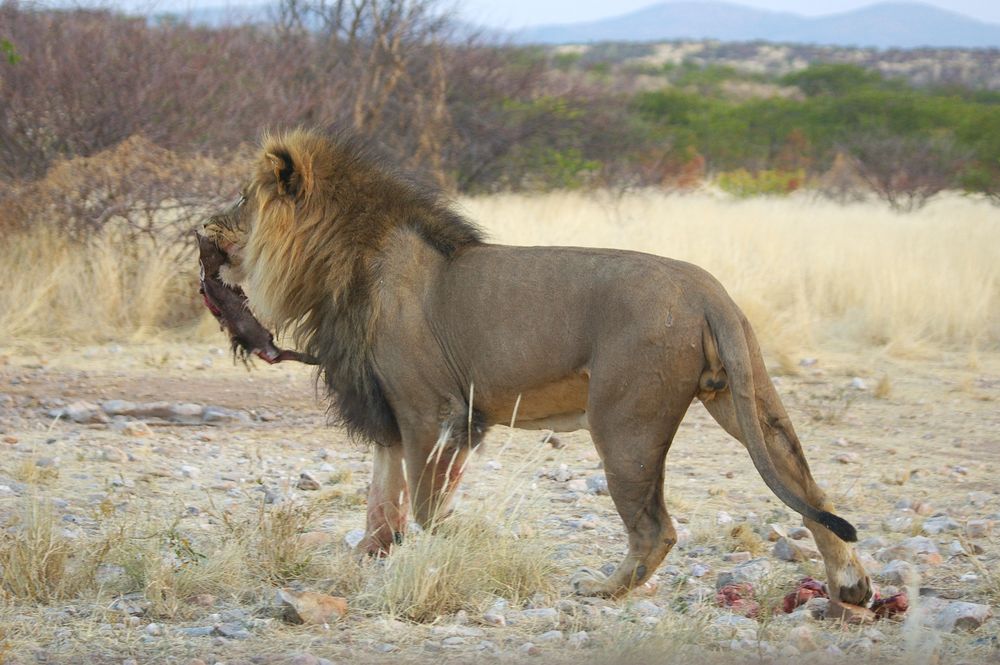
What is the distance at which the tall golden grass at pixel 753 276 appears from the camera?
10.1 m

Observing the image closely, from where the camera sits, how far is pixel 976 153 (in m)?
22.2

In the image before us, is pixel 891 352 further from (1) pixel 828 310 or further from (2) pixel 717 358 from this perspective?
(2) pixel 717 358

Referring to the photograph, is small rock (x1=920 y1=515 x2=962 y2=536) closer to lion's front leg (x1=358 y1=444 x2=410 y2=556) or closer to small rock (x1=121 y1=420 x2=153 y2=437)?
lion's front leg (x1=358 y1=444 x2=410 y2=556)

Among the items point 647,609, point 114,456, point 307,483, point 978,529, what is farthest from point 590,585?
point 114,456

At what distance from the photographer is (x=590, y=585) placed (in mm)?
4648

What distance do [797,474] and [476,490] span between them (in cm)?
223

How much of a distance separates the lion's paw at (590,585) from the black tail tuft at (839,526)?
0.92m

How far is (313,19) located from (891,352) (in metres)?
11.2

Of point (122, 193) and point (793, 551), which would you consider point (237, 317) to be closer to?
point (793, 551)

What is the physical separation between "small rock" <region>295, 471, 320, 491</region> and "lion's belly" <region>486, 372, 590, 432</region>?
5.70ft

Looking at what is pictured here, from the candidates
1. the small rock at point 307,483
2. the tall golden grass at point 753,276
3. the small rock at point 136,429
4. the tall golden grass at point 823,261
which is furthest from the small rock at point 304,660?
the tall golden grass at point 753,276

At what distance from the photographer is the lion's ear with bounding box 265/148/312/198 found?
503 cm

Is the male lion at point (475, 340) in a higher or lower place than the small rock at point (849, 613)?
higher

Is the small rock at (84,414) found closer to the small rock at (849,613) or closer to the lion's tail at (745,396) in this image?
the lion's tail at (745,396)
